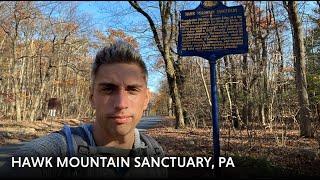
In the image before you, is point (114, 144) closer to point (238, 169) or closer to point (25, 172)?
point (25, 172)

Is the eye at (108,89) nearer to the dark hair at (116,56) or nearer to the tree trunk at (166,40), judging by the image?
the dark hair at (116,56)

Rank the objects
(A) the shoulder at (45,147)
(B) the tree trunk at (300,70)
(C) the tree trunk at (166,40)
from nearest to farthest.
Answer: (A) the shoulder at (45,147) → (B) the tree trunk at (300,70) → (C) the tree trunk at (166,40)

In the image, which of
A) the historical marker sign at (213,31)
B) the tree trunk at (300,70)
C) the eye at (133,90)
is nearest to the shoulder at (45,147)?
the eye at (133,90)

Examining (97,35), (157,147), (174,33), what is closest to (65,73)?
(97,35)

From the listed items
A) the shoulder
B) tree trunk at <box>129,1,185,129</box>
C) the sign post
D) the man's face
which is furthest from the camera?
tree trunk at <box>129,1,185,129</box>

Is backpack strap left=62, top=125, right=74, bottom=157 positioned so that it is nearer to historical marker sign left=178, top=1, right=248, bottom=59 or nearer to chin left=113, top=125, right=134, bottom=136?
chin left=113, top=125, right=134, bottom=136

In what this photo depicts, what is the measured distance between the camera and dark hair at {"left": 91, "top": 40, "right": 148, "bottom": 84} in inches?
76.8

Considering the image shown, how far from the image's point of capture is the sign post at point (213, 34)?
8047 mm

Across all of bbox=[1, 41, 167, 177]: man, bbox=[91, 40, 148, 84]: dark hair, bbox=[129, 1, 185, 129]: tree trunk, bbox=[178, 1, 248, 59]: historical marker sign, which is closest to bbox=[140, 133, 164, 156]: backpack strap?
bbox=[1, 41, 167, 177]: man

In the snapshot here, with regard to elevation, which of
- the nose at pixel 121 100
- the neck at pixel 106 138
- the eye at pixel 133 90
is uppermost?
the eye at pixel 133 90

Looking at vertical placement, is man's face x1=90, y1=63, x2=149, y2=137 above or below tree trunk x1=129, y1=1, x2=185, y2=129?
below

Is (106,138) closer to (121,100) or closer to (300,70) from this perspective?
(121,100)

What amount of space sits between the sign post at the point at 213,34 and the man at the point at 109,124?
19.5 ft

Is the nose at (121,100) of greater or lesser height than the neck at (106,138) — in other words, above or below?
above
